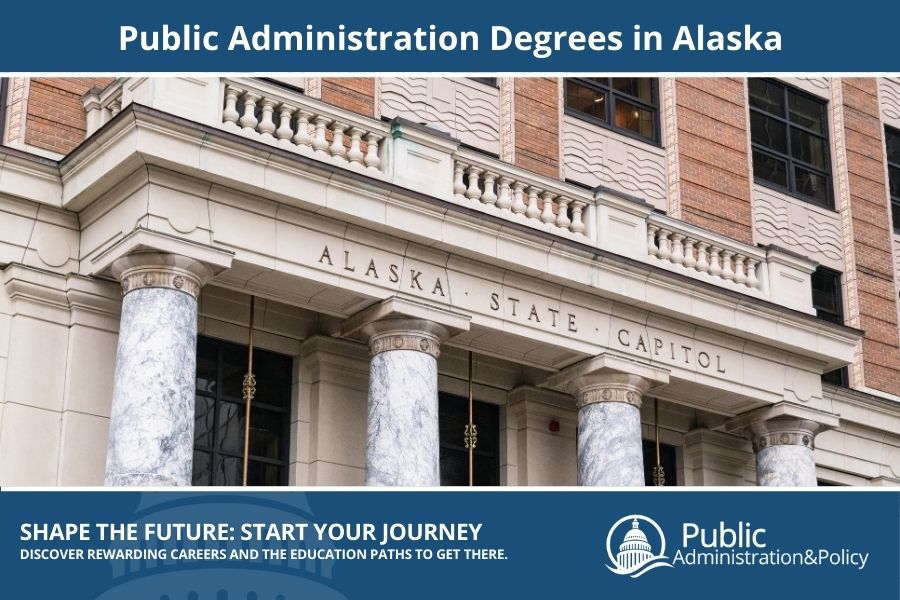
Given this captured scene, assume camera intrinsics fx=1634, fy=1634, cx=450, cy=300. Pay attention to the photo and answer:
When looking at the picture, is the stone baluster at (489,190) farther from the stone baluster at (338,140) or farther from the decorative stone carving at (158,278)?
the decorative stone carving at (158,278)

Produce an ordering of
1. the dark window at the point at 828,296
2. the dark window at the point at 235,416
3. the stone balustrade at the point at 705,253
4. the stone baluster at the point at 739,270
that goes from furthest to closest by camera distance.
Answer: the dark window at the point at 828,296 → the stone baluster at the point at 739,270 → the stone balustrade at the point at 705,253 → the dark window at the point at 235,416

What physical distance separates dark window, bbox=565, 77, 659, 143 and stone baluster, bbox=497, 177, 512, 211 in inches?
186

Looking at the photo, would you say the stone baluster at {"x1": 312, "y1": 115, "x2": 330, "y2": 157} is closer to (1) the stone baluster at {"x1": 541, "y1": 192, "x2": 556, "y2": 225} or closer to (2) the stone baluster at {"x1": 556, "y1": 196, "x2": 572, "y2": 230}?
(1) the stone baluster at {"x1": 541, "y1": 192, "x2": 556, "y2": 225}

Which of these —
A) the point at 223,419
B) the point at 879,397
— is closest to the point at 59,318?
the point at 223,419

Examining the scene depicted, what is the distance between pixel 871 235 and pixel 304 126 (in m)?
13.7

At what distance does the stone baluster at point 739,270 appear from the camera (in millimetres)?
24094

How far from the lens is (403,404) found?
19859 millimetres

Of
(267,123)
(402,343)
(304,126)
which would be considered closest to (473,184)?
(304,126)

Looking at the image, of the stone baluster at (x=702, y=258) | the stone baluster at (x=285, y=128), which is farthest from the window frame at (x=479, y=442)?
the stone baluster at (x=285, y=128)

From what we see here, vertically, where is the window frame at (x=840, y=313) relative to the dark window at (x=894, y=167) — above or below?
below

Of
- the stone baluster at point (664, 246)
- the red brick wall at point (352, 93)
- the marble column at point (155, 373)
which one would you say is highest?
the red brick wall at point (352, 93)

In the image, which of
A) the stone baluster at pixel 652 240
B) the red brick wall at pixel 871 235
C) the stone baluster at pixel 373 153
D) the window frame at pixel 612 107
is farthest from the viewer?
the red brick wall at pixel 871 235

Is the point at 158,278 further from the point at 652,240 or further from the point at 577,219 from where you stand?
the point at 652,240

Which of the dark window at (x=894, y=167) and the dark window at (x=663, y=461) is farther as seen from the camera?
the dark window at (x=894, y=167)
